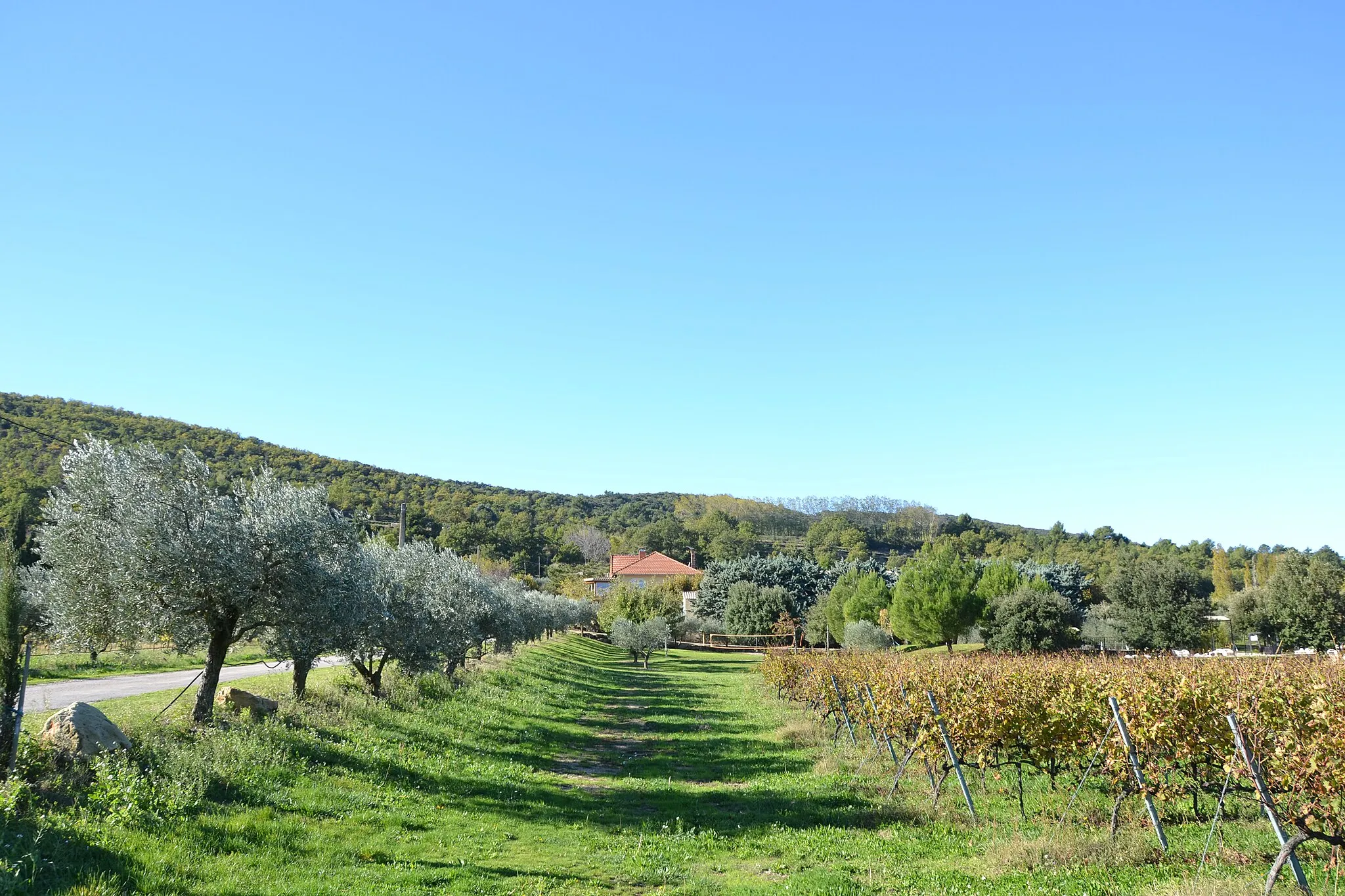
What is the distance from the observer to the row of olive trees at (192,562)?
1273cm

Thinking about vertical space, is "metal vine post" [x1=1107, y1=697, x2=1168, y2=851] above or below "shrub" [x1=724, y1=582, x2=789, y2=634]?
→ above

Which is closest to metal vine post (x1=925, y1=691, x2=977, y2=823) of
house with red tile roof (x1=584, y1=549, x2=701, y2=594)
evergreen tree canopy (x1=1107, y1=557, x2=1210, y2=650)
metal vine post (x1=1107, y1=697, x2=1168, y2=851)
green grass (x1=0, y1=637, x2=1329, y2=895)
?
green grass (x1=0, y1=637, x2=1329, y2=895)

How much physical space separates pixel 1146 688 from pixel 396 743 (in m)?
13.6

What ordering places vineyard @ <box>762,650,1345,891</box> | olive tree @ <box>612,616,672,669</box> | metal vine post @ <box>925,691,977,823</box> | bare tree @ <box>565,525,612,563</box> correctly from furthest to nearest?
bare tree @ <box>565,525,612,563</box>
olive tree @ <box>612,616,672,669</box>
metal vine post @ <box>925,691,977,823</box>
vineyard @ <box>762,650,1345,891</box>

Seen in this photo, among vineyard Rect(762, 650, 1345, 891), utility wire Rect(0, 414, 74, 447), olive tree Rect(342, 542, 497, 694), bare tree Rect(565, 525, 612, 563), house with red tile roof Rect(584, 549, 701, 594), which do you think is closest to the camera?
vineyard Rect(762, 650, 1345, 891)

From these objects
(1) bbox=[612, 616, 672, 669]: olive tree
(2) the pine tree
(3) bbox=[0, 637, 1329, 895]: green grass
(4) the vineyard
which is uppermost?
(2) the pine tree

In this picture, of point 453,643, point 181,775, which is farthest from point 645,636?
point 181,775

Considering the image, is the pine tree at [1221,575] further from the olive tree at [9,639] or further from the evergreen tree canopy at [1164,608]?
the olive tree at [9,639]

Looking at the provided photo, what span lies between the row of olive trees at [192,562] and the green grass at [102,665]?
1142 centimetres

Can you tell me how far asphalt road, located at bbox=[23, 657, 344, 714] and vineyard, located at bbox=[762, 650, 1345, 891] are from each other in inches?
540

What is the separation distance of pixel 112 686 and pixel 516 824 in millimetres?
17404

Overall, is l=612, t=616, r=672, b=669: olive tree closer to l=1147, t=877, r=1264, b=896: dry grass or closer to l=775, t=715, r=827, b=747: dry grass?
l=775, t=715, r=827, b=747: dry grass

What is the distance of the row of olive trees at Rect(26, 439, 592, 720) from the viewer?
41.8 feet

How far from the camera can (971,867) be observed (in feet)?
29.7
